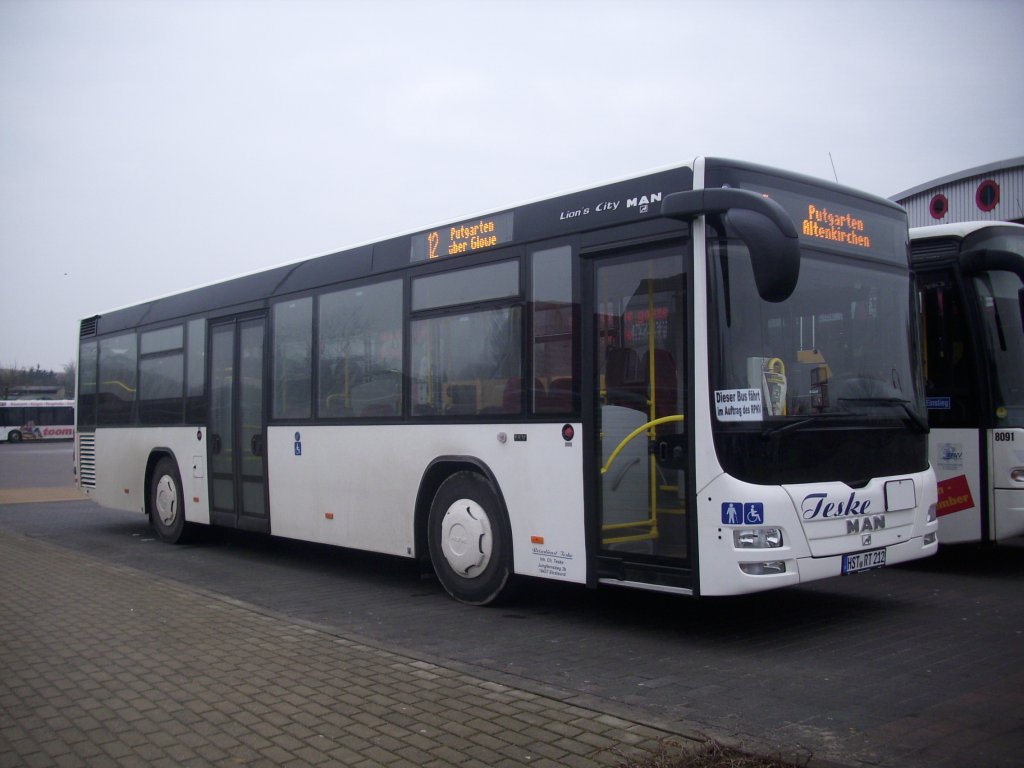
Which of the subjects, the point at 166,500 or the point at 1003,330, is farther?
the point at 166,500

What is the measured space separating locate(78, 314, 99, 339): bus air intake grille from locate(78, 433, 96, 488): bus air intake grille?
1.63m

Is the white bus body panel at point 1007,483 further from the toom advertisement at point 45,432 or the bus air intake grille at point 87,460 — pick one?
the toom advertisement at point 45,432

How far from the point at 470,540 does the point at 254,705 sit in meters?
2.93

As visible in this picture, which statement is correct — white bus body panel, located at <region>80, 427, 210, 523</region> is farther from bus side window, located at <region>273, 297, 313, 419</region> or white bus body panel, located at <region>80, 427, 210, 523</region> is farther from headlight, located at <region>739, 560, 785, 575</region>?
headlight, located at <region>739, 560, 785, 575</region>

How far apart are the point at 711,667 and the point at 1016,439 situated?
474cm

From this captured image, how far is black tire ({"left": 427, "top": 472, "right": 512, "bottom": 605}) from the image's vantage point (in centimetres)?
784

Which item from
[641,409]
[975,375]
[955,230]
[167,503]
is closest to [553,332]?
[641,409]

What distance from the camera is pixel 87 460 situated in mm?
15234

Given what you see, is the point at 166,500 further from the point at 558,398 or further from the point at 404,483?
the point at 558,398

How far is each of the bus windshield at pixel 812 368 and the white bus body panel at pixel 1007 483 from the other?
2.20 metres

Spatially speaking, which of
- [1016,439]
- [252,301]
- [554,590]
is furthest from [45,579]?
[1016,439]

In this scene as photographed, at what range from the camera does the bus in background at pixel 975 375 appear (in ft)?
29.6

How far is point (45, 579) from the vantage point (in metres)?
9.91

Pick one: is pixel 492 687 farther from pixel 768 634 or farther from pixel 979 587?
pixel 979 587
